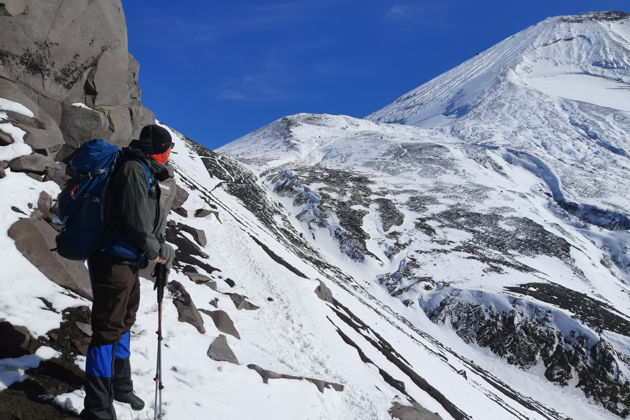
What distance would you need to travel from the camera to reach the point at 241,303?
13.7 metres

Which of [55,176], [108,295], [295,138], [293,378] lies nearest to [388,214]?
[55,176]

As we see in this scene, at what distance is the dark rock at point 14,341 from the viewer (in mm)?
5809

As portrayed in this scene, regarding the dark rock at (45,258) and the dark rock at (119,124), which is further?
the dark rock at (119,124)

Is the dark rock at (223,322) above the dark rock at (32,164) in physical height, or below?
below

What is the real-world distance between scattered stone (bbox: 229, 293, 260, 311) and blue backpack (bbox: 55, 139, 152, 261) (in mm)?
8847

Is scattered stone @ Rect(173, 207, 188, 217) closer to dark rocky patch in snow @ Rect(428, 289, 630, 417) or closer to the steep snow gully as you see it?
the steep snow gully

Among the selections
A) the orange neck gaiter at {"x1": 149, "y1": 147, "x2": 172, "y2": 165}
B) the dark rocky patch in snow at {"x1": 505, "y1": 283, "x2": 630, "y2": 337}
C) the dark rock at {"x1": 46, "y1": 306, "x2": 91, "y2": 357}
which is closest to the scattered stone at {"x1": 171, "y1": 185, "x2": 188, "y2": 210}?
the dark rock at {"x1": 46, "y1": 306, "x2": 91, "y2": 357}

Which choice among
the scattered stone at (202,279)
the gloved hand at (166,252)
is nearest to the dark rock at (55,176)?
the scattered stone at (202,279)

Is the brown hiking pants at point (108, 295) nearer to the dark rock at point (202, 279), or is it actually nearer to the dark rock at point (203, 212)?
the dark rock at point (202, 279)

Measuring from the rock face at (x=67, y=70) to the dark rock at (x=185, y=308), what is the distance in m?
6.43

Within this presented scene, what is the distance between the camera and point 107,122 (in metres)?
16.8

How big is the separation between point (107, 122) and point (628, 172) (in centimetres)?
12871

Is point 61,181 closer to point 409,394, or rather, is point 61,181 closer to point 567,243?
point 409,394

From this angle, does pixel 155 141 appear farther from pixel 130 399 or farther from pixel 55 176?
pixel 55 176
